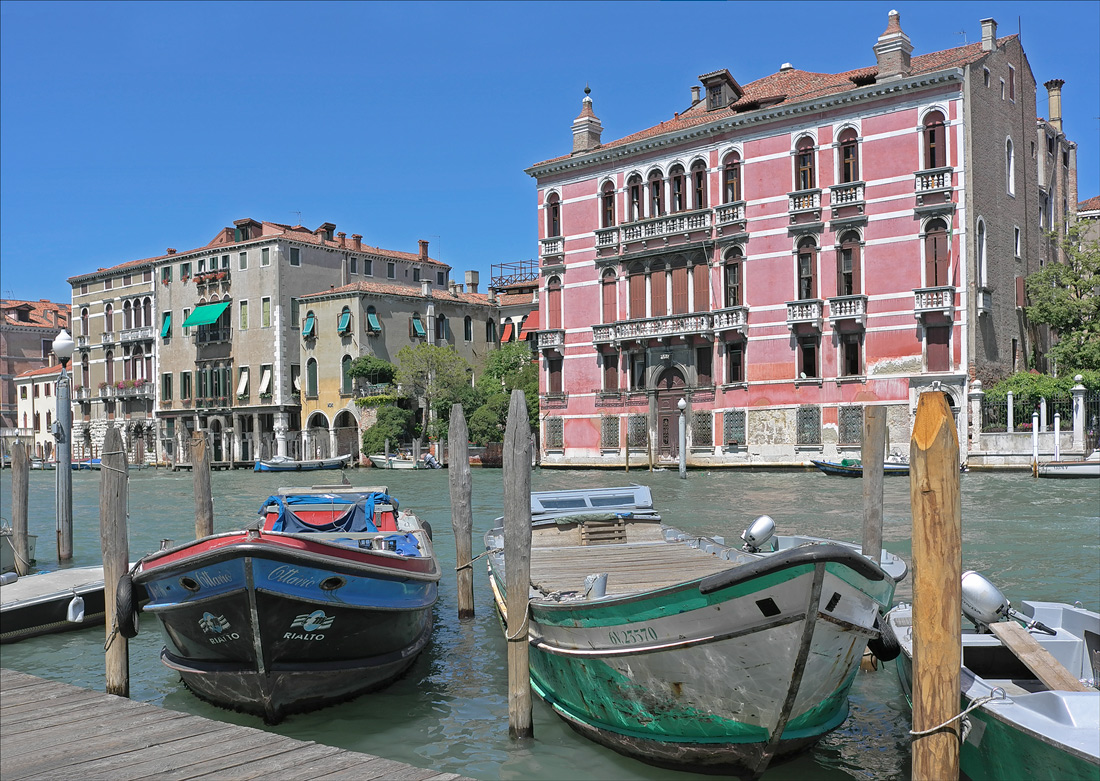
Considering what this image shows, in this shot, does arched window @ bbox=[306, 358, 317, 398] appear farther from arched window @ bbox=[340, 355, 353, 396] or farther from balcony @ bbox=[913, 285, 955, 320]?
balcony @ bbox=[913, 285, 955, 320]

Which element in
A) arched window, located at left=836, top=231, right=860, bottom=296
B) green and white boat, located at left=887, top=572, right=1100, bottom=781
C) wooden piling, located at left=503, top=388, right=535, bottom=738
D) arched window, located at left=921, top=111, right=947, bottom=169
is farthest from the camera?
arched window, located at left=836, top=231, right=860, bottom=296

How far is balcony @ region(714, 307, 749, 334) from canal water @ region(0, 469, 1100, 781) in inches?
209

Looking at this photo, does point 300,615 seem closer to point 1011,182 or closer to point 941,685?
point 941,685

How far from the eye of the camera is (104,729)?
17.7 ft

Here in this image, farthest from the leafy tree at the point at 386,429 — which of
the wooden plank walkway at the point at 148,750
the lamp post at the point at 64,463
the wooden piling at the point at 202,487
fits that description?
the wooden plank walkway at the point at 148,750

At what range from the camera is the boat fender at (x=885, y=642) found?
645 centimetres

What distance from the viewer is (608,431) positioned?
31984 mm

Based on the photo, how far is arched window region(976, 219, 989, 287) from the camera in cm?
2566

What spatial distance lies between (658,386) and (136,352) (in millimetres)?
30868

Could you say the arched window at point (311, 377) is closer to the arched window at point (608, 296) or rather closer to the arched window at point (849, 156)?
the arched window at point (608, 296)

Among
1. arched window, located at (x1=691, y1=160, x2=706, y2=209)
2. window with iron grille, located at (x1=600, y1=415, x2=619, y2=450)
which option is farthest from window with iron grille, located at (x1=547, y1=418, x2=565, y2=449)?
arched window, located at (x1=691, y1=160, x2=706, y2=209)

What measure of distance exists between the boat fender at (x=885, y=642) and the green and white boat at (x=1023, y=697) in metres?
0.05

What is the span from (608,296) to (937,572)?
90.9 ft

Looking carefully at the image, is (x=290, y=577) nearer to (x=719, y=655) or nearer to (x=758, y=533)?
(x=719, y=655)
